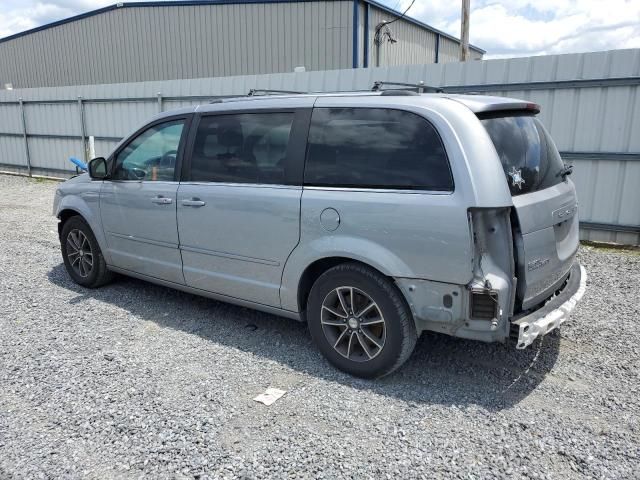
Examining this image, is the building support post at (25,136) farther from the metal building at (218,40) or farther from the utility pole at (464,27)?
the utility pole at (464,27)

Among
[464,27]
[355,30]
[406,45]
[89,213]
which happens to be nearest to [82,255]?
[89,213]

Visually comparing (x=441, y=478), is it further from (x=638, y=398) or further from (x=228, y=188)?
(x=228, y=188)

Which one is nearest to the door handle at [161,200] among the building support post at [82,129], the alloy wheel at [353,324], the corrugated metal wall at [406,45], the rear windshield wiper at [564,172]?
the alloy wheel at [353,324]

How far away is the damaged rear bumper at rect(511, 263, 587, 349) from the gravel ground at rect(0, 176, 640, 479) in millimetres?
477

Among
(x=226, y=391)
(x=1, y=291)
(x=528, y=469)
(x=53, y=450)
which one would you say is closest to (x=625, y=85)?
(x=528, y=469)

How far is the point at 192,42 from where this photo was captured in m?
17.9

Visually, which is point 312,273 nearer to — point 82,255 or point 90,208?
point 90,208

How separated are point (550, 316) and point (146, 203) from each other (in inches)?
135

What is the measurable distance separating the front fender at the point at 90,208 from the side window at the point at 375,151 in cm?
263

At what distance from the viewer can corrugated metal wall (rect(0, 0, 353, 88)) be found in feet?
52.4

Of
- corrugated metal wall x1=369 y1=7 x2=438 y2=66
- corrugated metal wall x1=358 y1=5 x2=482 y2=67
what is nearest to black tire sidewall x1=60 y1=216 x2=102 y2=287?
corrugated metal wall x1=358 y1=5 x2=482 y2=67

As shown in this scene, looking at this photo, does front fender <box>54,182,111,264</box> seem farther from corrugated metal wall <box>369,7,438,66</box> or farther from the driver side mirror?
corrugated metal wall <box>369,7,438,66</box>

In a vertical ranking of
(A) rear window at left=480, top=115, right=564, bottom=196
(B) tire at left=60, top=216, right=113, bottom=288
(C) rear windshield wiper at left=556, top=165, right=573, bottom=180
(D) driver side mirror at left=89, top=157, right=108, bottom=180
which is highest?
(A) rear window at left=480, top=115, right=564, bottom=196

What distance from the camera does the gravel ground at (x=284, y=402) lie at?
2701 millimetres
